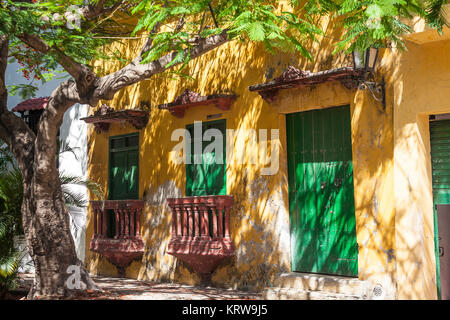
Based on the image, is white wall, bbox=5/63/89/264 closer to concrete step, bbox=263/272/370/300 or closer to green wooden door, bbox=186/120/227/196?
green wooden door, bbox=186/120/227/196

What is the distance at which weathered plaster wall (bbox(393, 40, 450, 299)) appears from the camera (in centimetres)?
715

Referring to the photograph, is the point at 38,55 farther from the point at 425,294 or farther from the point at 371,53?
the point at 425,294

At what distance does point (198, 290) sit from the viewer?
30.8ft

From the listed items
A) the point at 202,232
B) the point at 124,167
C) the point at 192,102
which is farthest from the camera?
the point at 124,167

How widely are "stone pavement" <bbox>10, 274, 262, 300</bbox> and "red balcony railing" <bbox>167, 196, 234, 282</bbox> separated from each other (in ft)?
1.66

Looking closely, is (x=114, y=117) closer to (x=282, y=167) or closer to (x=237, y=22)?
(x=282, y=167)

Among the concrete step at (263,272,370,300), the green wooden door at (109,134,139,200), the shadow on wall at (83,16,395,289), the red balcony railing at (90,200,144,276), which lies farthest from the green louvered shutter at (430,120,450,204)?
the green wooden door at (109,134,139,200)

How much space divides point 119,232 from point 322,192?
4938 mm

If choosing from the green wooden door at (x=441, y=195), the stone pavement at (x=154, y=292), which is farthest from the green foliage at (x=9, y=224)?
the green wooden door at (x=441, y=195)

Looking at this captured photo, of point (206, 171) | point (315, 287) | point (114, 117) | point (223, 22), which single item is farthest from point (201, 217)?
point (223, 22)

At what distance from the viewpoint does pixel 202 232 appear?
966 cm

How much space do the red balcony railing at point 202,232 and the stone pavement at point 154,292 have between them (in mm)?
505

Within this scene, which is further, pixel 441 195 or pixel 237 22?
pixel 441 195
